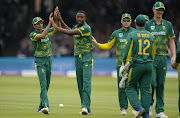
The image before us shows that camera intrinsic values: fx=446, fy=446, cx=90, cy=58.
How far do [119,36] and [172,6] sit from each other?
19.7 m

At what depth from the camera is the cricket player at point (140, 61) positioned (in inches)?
388

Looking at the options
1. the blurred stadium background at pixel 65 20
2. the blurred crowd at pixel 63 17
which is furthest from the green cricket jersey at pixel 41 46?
the blurred crowd at pixel 63 17

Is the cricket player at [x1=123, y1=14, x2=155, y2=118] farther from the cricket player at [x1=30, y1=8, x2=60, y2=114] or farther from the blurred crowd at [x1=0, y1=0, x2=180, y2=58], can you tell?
the blurred crowd at [x1=0, y1=0, x2=180, y2=58]

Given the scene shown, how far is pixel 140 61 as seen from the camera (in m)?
9.85

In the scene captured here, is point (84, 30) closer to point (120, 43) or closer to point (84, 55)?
point (84, 55)

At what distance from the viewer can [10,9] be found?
3362 cm

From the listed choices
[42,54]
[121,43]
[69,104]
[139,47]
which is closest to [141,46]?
[139,47]

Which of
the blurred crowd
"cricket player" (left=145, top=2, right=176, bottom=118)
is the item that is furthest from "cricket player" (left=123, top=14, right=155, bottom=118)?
the blurred crowd

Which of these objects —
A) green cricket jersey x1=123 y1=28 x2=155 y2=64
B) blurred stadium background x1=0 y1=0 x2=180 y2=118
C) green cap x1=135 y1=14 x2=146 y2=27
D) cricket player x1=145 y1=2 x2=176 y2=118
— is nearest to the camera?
green cricket jersey x1=123 y1=28 x2=155 y2=64

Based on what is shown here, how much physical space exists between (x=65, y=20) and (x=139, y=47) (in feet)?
73.5

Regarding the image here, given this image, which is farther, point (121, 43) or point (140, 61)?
point (121, 43)

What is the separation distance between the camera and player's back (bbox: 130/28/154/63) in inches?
388

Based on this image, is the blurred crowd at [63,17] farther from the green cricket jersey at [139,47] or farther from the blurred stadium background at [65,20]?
the green cricket jersey at [139,47]

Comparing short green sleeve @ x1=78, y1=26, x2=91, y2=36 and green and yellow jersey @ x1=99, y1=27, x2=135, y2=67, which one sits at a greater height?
short green sleeve @ x1=78, y1=26, x2=91, y2=36
